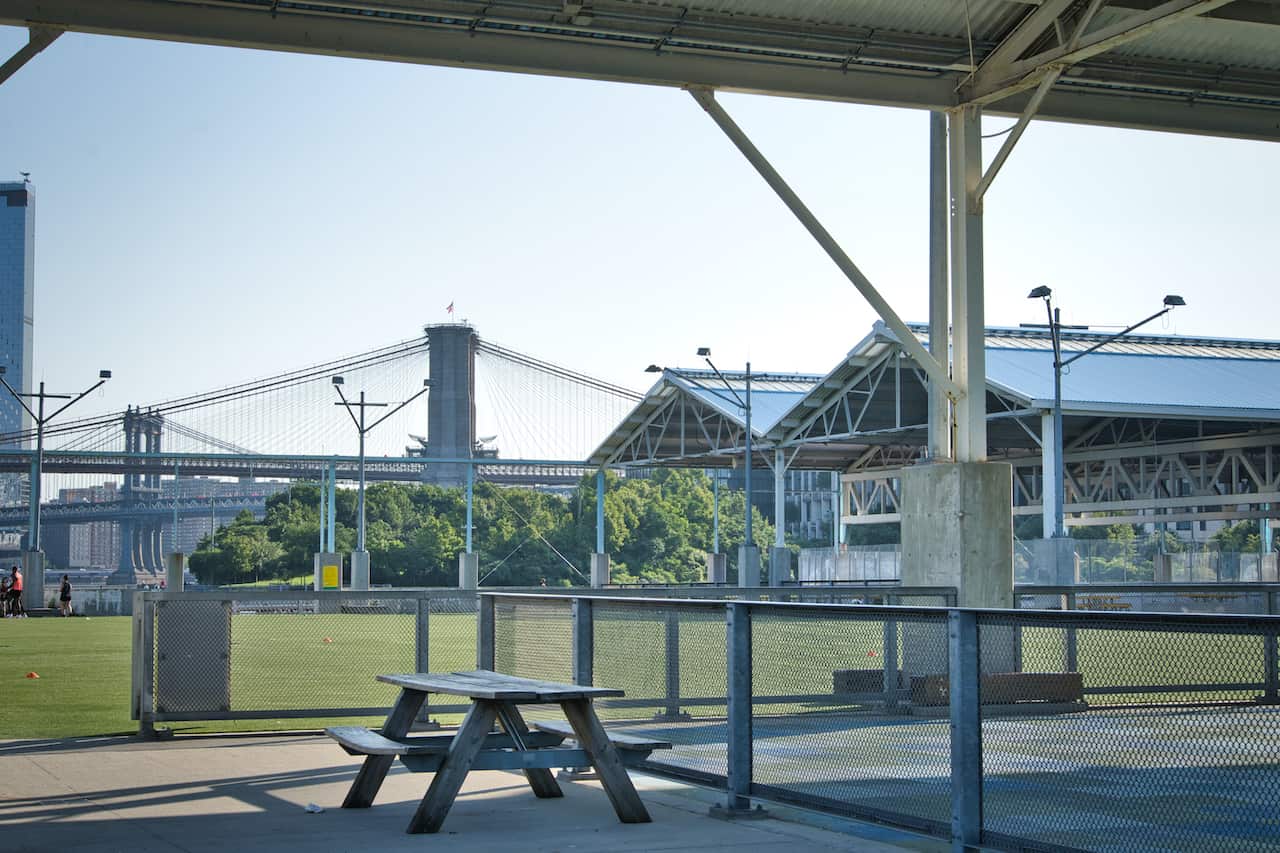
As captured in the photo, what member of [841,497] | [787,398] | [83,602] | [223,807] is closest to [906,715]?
[223,807]

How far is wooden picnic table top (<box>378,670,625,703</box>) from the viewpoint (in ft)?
25.7

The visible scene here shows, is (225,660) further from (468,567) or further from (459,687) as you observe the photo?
(468,567)

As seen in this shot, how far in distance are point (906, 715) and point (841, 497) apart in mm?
59890

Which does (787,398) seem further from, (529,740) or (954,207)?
(529,740)

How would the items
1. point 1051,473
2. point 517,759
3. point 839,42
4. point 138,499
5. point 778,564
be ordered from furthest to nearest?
1. point 138,499
2. point 778,564
3. point 1051,473
4. point 839,42
5. point 517,759

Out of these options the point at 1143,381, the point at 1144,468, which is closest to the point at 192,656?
the point at 1143,381

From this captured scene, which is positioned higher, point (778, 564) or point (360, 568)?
point (778, 564)

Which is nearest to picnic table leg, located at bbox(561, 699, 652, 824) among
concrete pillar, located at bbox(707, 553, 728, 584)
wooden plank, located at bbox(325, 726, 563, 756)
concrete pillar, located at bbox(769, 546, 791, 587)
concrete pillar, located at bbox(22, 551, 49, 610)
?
wooden plank, located at bbox(325, 726, 563, 756)

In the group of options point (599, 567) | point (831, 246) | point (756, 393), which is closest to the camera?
point (831, 246)

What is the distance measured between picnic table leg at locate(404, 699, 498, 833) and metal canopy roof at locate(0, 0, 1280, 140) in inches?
285

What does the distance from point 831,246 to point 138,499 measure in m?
128

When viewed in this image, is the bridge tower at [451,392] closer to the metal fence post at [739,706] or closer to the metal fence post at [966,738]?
the metal fence post at [739,706]

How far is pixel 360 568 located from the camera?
194 ft

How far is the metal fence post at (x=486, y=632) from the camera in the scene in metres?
12.0
